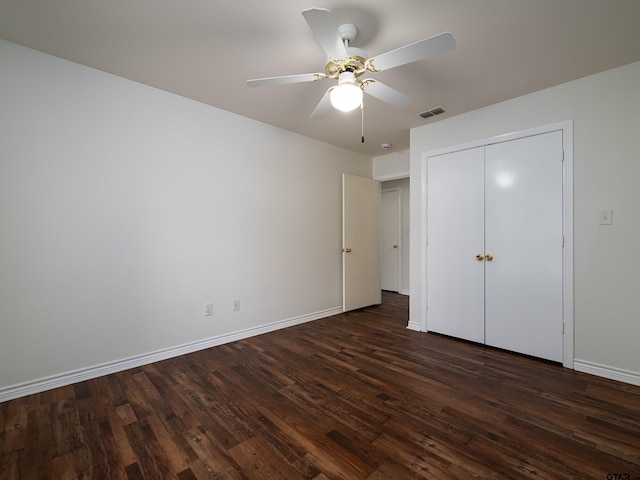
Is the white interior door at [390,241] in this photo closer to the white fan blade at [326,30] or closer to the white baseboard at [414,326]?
the white baseboard at [414,326]

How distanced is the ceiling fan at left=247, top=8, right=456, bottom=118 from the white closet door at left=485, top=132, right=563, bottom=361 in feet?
5.08

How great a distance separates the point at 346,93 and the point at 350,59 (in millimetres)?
223

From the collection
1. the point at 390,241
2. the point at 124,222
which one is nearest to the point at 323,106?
the point at 124,222

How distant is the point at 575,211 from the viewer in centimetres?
252

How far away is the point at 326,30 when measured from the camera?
1.48m

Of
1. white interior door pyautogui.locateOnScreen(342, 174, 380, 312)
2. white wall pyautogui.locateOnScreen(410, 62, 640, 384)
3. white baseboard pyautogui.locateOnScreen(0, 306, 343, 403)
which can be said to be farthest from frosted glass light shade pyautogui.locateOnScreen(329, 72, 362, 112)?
white baseboard pyautogui.locateOnScreen(0, 306, 343, 403)

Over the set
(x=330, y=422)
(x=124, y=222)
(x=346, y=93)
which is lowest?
(x=330, y=422)

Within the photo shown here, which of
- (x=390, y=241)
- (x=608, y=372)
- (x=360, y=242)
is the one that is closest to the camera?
(x=608, y=372)

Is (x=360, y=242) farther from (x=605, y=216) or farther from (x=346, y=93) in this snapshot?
(x=346, y=93)

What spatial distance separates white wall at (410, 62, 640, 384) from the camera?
89.3 inches

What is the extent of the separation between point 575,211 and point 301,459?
2.92m

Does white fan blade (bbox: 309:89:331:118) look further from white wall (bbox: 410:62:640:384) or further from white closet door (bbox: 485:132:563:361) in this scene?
white wall (bbox: 410:62:640:384)

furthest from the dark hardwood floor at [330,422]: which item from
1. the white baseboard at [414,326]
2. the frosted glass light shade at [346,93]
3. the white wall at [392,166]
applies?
the white wall at [392,166]

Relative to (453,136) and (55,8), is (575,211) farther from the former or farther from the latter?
(55,8)
